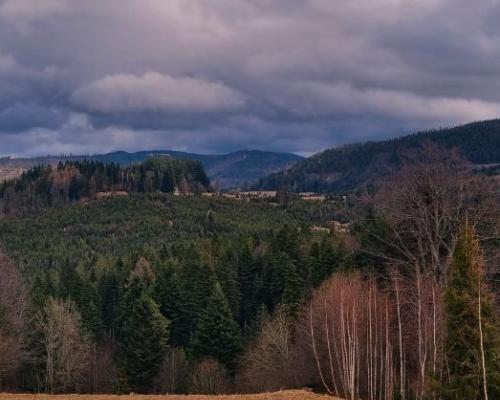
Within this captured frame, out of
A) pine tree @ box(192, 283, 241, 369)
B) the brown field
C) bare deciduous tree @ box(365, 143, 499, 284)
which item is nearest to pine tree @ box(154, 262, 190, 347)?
pine tree @ box(192, 283, 241, 369)

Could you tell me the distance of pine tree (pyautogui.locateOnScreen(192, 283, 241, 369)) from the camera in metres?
63.8

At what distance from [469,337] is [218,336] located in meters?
43.2

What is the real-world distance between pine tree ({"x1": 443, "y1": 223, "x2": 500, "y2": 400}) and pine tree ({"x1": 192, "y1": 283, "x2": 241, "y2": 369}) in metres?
41.1

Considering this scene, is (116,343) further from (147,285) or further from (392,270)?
(392,270)

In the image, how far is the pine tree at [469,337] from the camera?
917 inches

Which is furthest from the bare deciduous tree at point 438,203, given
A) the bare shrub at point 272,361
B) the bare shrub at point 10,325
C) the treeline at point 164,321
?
the bare shrub at point 10,325

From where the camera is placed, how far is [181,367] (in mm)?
60531

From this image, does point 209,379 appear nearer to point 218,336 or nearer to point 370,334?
point 218,336

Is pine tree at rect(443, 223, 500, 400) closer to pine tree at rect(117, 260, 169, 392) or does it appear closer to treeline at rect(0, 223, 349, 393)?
treeline at rect(0, 223, 349, 393)

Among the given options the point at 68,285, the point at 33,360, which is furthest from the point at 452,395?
the point at 68,285

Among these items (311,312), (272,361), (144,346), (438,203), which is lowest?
(144,346)

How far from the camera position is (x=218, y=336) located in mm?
64125

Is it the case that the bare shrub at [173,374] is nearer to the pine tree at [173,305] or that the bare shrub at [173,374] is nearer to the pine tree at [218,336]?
the pine tree at [218,336]

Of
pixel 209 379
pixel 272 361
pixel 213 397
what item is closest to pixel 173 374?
pixel 209 379
